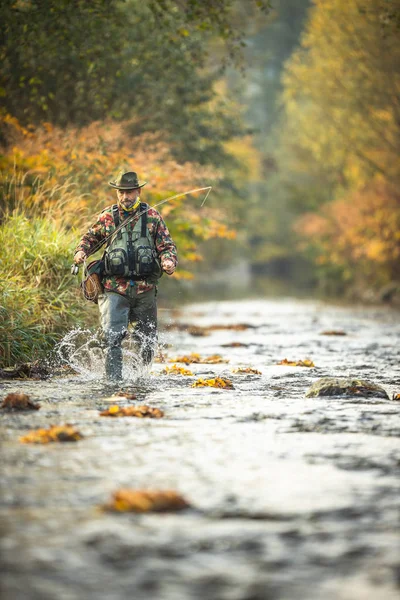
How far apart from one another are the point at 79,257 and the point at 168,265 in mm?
839

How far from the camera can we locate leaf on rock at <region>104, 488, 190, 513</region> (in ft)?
16.2

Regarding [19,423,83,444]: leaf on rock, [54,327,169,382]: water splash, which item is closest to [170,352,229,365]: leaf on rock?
[54,327,169,382]: water splash

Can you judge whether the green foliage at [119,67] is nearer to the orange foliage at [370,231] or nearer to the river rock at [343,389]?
the orange foliage at [370,231]

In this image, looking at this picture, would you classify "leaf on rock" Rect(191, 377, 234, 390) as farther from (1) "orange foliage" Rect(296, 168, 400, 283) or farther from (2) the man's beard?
(1) "orange foliage" Rect(296, 168, 400, 283)

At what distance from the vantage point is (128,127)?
2400 cm

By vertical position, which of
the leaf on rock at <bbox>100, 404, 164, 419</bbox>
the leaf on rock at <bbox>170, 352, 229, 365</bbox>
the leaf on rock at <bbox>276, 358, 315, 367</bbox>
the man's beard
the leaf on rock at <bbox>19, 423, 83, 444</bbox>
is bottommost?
the leaf on rock at <bbox>19, 423, 83, 444</bbox>

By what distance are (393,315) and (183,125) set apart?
6.87m

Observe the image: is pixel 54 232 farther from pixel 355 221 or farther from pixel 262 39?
pixel 262 39

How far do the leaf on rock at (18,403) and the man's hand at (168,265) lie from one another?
7.29ft

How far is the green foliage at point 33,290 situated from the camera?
36.5ft

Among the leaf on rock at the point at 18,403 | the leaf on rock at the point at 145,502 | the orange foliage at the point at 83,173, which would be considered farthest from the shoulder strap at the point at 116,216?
the leaf on rock at the point at 145,502

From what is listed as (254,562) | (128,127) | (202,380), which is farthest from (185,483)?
(128,127)

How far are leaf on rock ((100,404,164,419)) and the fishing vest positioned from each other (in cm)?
240

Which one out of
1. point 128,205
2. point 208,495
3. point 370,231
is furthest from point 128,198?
point 370,231
